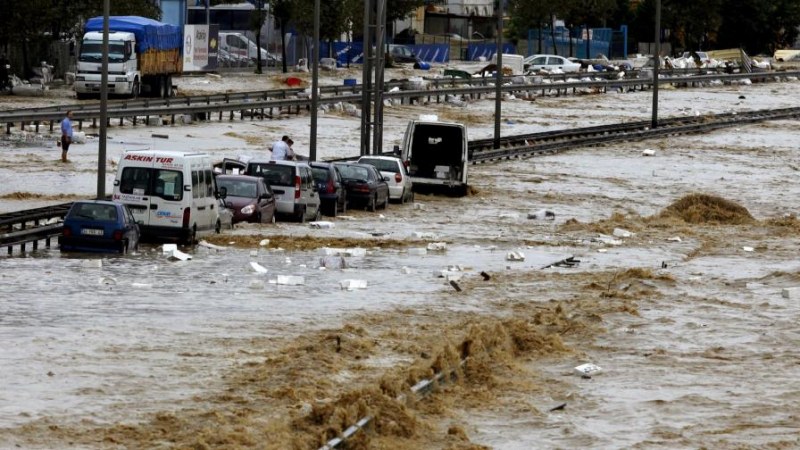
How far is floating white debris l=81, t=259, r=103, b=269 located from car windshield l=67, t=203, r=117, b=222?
2.60ft

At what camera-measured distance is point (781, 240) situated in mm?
43969

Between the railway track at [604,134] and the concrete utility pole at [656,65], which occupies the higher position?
the concrete utility pole at [656,65]

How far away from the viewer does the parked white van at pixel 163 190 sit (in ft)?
112

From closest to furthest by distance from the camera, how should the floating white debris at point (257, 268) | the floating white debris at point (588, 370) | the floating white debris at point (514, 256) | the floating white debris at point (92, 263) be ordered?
the floating white debris at point (588, 370)
the floating white debris at point (92, 263)
the floating white debris at point (257, 268)
the floating white debris at point (514, 256)

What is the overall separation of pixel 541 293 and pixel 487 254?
6.11 meters

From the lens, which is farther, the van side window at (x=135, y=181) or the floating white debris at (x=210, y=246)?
the floating white debris at (x=210, y=246)

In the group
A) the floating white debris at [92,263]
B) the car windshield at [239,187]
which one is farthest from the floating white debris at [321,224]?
the floating white debris at [92,263]

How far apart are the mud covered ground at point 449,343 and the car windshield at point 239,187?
0.95 meters

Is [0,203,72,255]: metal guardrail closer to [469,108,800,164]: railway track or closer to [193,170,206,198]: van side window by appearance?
[193,170,206,198]: van side window

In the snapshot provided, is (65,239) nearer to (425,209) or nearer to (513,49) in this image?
(425,209)

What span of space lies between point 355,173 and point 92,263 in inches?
586

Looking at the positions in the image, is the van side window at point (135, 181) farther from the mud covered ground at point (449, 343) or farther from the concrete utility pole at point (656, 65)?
the concrete utility pole at point (656, 65)

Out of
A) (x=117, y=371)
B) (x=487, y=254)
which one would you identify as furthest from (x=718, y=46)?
(x=117, y=371)

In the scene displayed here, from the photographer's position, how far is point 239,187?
39.5 m
